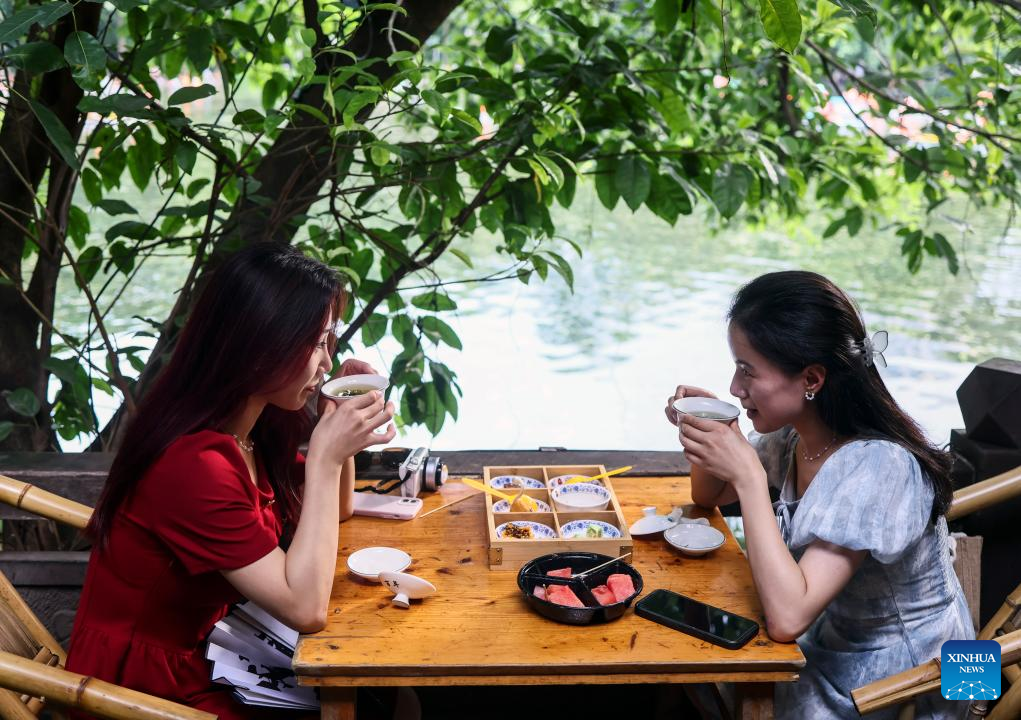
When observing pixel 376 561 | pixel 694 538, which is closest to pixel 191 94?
pixel 376 561

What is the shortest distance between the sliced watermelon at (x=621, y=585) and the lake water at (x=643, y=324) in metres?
2.64

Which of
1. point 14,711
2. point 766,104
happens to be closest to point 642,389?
point 766,104

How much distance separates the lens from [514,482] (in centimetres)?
220

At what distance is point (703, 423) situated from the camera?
5.84 feet

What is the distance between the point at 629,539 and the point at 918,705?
23.5 inches

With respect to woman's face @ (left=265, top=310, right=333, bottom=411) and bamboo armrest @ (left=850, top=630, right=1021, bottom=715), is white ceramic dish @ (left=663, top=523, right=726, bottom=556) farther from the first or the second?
woman's face @ (left=265, top=310, right=333, bottom=411)

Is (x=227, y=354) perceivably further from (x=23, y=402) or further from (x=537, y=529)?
(x=23, y=402)

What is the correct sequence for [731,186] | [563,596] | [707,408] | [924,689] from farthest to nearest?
[731,186]
[707,408]
[563,596]
[924,689]

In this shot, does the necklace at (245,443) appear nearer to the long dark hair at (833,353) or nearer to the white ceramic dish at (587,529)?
the white ceramic dish at (587,529)

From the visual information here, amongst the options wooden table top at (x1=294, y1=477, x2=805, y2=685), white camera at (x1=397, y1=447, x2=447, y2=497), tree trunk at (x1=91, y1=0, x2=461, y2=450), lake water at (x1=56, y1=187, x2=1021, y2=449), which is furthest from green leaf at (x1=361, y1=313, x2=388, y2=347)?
lake water at (x1=56, y1=187, x2=1021, y2=449)

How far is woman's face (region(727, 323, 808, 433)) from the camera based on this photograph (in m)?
1.86

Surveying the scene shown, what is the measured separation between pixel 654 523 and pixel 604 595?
13.6 inches

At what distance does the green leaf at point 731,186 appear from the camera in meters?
2.70

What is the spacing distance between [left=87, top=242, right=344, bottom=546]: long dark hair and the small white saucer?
1.19ft
